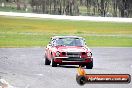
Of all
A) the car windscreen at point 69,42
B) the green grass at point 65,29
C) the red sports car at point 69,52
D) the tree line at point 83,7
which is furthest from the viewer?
the tree line at point 83,7

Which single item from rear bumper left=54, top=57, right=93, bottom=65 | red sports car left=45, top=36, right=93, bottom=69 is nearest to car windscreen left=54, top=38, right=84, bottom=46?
red sports car left=45, top=36, right=93, bottom=69

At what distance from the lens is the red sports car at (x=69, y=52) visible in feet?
59.8

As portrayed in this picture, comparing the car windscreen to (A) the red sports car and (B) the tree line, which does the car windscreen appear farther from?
(B) the tree line

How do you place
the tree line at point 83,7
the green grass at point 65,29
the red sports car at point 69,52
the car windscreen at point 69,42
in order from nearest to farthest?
the red sports car at point 69,52, the car windscreen at point 69,42, the green grass at point 65,29, the tree line at point 83,7

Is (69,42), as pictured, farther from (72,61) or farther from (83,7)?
(83,7)

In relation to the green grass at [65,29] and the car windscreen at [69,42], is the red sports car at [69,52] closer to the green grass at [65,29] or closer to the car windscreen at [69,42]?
the car windscreen at [69,42]

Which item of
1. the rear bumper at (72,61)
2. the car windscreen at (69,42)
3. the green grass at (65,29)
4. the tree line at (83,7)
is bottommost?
the tree line at (83,7)

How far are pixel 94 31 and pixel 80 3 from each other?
235 feet

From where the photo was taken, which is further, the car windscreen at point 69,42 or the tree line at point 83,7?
the tree line at point 83,7

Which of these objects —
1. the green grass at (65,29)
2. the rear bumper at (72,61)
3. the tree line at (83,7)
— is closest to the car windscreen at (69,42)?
the rear bumper at (72,61)

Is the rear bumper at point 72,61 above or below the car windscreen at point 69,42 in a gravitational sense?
below

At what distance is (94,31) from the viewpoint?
6244cm

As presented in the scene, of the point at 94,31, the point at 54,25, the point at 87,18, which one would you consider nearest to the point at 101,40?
the point at 94,31

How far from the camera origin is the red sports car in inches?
718
